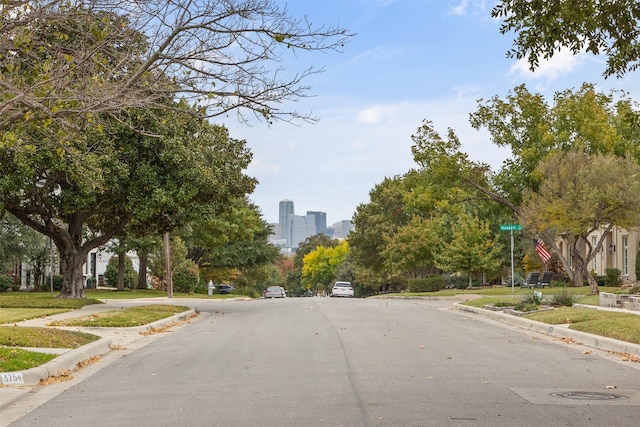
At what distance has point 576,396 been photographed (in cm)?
974

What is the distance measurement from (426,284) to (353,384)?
47433 mm

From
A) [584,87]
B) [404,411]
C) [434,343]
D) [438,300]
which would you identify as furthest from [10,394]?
[584,87]

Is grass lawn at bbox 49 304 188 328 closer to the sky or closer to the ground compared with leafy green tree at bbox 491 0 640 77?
closer to the ground

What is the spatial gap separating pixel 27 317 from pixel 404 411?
52.0 ft

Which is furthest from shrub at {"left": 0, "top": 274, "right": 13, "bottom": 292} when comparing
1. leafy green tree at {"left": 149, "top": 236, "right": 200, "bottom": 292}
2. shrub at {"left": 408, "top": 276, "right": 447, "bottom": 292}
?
shrub at {"left": 408, "top": 276, "right": 447, "bottom": 292}

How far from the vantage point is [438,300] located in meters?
44.2

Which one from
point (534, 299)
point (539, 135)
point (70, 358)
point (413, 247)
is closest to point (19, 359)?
point (70, 358)

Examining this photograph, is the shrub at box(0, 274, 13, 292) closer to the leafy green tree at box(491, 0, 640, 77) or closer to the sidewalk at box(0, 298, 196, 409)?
the sidewalk at box(0, 298, 196, 409)

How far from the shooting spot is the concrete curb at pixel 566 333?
15.0 m

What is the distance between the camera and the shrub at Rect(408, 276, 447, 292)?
188 feet

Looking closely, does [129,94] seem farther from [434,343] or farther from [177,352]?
[434,343]

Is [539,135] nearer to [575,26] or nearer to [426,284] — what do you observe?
[426,284]

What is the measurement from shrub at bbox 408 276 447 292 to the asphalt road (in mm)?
39371

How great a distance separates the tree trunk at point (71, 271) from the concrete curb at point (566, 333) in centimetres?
1510
